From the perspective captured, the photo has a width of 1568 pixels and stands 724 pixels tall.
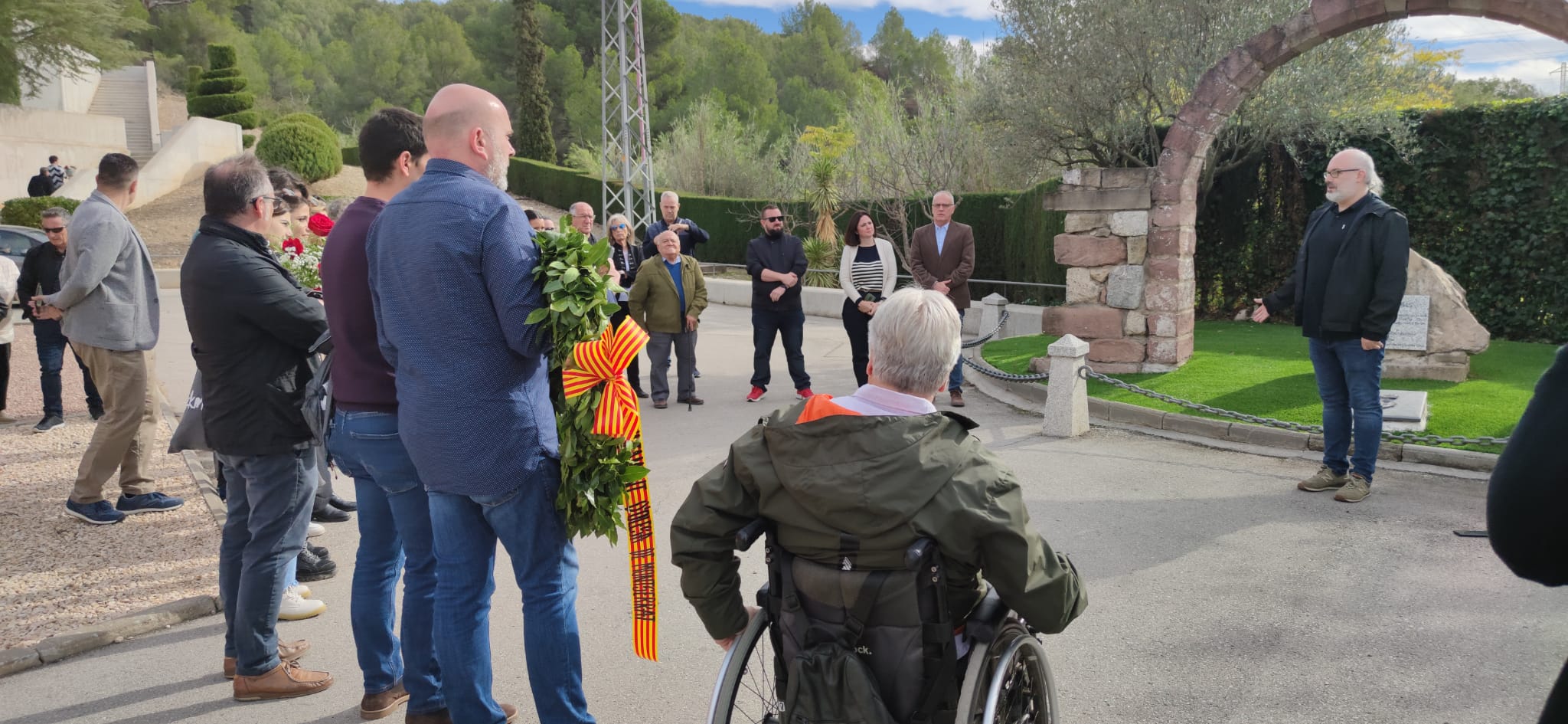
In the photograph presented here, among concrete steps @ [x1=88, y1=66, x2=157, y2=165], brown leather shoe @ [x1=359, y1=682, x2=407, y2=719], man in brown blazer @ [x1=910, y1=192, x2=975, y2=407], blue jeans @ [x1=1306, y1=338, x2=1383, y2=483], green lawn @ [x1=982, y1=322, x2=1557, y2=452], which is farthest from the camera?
concrete steps @ [x1=88, y1=66, x2=157, y2=165]

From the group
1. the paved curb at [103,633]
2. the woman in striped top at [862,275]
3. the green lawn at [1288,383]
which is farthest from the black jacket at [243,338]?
the green lawn at [1288,383]

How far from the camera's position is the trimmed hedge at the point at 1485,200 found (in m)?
11.5

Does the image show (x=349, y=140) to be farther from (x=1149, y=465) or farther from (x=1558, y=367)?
(x=1558, y=367)

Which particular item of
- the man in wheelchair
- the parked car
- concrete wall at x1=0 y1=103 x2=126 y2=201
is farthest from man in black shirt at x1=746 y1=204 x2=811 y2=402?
concrete wall at x1=0 y1=103 x2=126 y2=201

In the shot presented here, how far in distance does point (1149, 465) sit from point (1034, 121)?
741 centimetres

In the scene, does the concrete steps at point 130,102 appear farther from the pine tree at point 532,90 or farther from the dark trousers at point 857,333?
the dark trousers at point 857,333

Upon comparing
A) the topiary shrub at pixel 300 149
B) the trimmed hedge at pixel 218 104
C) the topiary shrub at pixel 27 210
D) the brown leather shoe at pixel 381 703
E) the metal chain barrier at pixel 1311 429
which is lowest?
the brown leather shoe at pixel 381 703

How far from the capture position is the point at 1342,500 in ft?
19.8

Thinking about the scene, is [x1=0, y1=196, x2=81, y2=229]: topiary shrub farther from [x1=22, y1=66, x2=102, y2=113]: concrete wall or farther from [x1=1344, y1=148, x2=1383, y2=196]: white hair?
[x1=1344, y1=148, x2=1383, y2=196]: white hair

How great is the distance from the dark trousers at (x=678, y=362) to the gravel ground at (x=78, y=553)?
3.95m

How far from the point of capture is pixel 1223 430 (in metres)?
7.73

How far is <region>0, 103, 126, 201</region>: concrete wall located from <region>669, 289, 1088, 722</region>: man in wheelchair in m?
31.9

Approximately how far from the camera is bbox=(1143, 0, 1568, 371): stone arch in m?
8.20

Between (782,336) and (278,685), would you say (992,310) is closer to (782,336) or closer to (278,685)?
(782,336)
